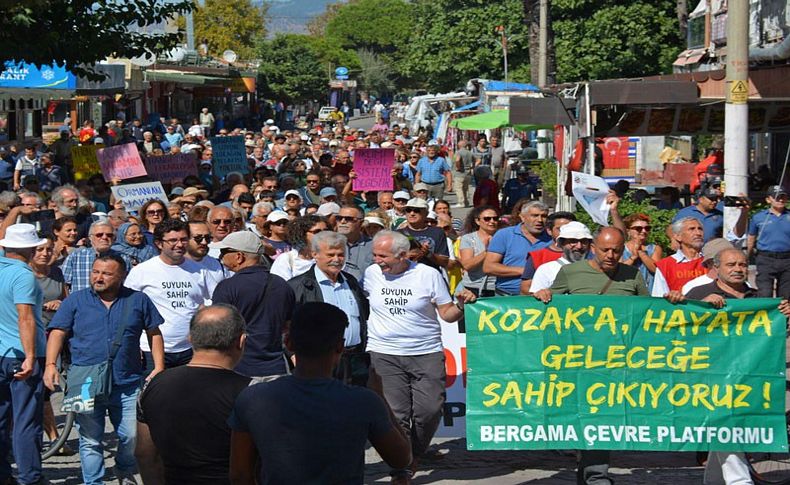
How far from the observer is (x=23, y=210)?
12766mm

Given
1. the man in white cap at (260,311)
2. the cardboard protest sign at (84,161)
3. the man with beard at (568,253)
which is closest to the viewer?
the man in white cap at (260,311)

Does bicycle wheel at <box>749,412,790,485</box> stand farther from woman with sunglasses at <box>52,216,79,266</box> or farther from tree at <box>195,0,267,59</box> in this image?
tree at <box>195,0,267,59</box>

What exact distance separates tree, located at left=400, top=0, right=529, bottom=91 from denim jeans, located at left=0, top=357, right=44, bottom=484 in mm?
45259

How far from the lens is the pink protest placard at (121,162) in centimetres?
1722

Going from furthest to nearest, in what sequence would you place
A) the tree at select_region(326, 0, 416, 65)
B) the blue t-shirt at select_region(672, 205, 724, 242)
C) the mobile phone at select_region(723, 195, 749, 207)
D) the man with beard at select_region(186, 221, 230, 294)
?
the tree at select_region(326, 0, 416, 65), the blue t-shirt at select_region(672, 205, 724, 242), the mobile phone at select_region(723, 195, 749, 207), the man with beard at select_region(186, 221, 230, 294)

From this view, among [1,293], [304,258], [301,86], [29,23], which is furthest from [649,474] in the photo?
[301,86]

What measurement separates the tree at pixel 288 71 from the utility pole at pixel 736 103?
67.9 meters

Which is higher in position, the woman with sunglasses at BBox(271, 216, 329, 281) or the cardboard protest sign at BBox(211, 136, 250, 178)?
the cardboard protest sign at BBox(211, 136, 250, 178)

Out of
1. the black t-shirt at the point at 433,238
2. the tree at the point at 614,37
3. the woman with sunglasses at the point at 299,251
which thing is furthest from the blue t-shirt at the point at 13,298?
the tree at the point at 614,37

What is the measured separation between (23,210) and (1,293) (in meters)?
5.38

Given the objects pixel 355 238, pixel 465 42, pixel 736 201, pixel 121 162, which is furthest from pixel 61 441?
pixel 465 42

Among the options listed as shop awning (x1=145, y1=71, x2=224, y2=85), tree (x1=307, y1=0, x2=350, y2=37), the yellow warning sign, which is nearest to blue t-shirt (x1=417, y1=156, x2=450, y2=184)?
the yellow warning sign

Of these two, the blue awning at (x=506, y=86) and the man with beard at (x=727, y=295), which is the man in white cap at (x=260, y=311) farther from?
the blue awning at (x=506, y=86)

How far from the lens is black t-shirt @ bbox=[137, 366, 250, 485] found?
15.9 feet
